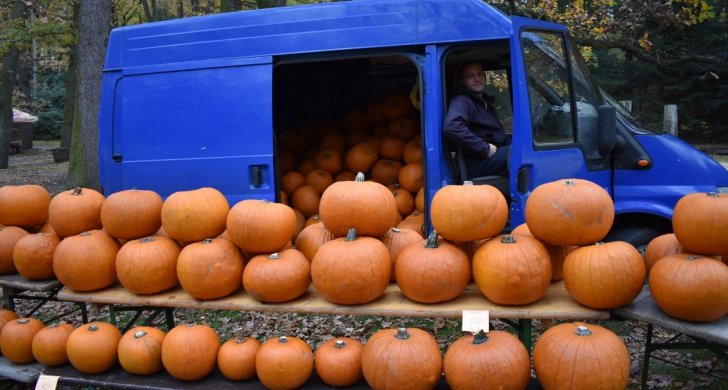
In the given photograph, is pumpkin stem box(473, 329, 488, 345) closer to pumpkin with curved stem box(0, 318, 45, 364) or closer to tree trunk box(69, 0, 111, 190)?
pumpkin with curved stem box(0, 318, 45, 364)

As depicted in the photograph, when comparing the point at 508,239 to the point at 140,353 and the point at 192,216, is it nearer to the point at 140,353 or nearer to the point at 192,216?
the point at 192,216

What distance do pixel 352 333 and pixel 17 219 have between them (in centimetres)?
294

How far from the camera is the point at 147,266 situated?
343cm

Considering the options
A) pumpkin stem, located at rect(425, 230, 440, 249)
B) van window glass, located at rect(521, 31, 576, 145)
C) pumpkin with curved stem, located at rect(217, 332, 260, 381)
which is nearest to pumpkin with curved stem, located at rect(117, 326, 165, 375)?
pumpkin with curved stem, located at rect(217, 332, 260, 381)

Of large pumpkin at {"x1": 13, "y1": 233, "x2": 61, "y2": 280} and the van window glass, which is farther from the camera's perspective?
the van window glass

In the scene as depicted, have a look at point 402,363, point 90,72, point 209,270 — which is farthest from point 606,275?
point 90,72

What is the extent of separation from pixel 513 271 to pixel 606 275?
1.43 ft

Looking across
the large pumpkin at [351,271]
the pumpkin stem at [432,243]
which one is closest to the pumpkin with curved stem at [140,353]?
the large pumpkin at [351,271]

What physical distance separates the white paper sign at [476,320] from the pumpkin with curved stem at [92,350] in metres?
2.21

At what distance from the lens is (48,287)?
386 centimetres

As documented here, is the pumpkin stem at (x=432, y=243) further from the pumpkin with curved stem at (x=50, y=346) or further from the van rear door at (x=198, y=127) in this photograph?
the pumpkin with curved stem at (x=50, y=346)

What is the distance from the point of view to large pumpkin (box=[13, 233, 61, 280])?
3857mm

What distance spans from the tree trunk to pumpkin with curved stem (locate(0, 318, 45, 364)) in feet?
17.7

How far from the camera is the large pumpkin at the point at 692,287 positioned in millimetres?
Answer: 2523
